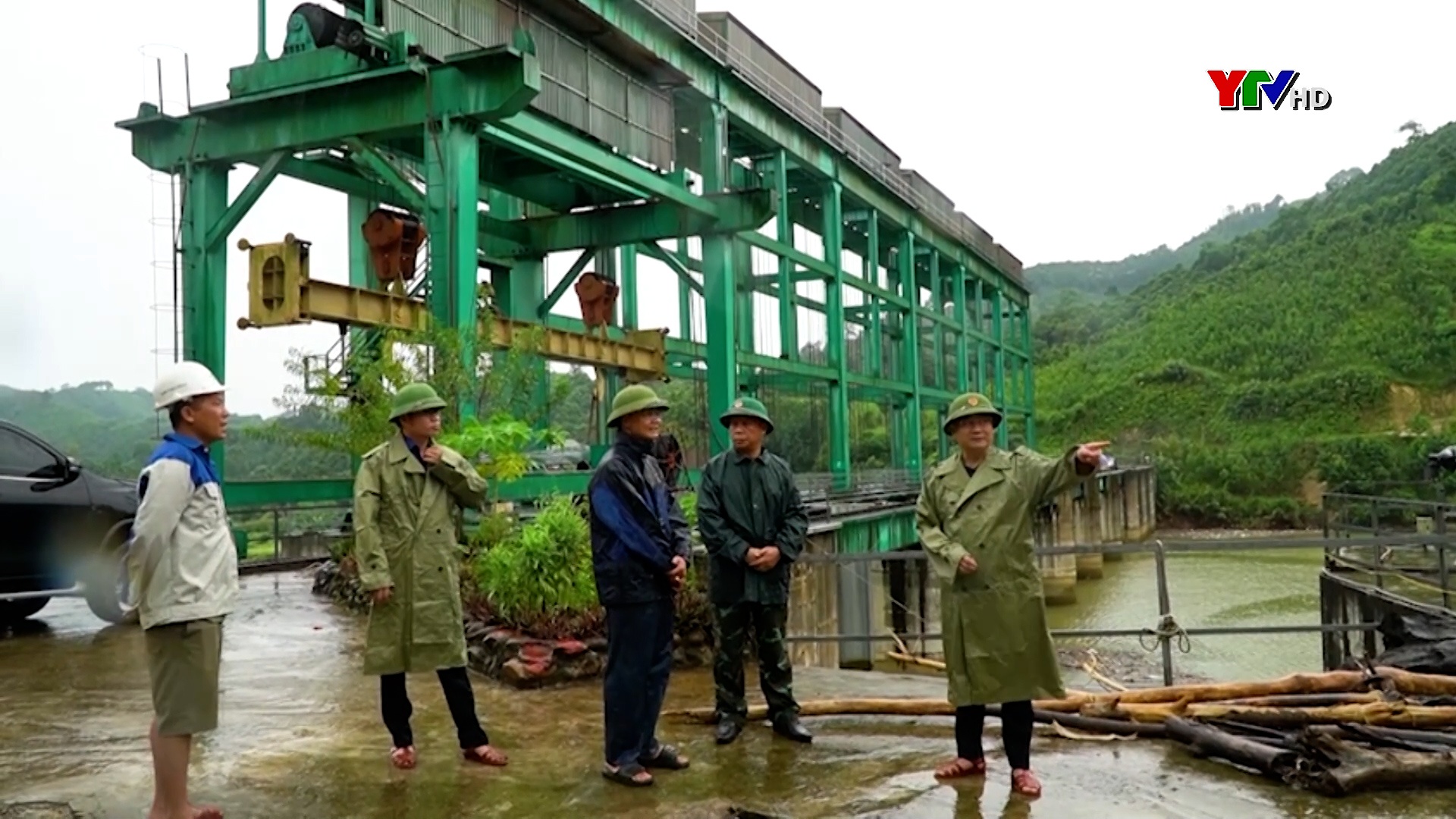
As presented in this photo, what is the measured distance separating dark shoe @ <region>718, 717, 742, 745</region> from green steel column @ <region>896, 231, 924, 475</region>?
25.6 meters

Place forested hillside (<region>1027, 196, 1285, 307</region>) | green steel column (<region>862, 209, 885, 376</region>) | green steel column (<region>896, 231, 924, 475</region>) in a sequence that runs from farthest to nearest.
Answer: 1. forested hillside (<region>1027, 196, 1285, 307</region>)
2. green steel column (<region>896, 231, 924, 475</region>)
3. green steel column (<region>862, 209, 885, 376</region>)

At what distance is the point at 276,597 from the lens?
11852 mm

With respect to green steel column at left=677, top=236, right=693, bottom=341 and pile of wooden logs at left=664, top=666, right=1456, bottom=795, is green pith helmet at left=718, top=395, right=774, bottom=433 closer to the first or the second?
pile of wooden logs at left=664, top=666, right=1456, bottom=795

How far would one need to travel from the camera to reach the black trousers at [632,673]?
468 cm

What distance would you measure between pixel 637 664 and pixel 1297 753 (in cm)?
292

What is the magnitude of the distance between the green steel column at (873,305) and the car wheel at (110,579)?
21.8m

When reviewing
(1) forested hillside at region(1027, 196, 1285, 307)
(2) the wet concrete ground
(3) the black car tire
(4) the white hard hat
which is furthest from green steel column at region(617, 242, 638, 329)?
(1) forested hillside at region(1027, 196, 1285, 307)

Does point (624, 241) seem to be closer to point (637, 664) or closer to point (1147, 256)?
point (637, 664)

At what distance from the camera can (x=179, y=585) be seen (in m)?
3.80

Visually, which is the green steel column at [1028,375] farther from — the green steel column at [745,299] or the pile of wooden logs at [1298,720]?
the pile of wooden logs at [1298,720]

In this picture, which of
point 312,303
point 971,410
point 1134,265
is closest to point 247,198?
point 312,303

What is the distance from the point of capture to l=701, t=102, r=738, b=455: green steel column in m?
18.2

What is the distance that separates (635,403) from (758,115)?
1710 centimetres

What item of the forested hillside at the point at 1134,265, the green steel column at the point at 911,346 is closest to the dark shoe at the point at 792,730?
the green steel column at the point at 911,346
